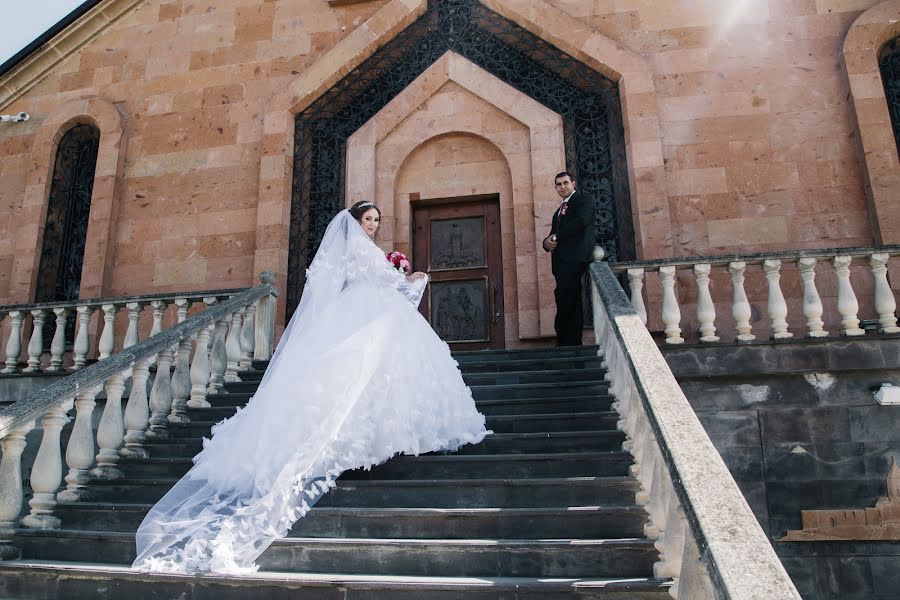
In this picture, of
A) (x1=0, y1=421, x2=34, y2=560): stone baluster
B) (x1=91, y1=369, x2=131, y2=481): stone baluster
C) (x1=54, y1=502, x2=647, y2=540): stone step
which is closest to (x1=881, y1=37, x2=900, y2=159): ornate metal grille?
(x1=54, y1=502, x2=647, y2=540): stone step

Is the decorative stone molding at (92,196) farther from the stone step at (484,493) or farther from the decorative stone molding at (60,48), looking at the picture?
the stone step at (484,493)

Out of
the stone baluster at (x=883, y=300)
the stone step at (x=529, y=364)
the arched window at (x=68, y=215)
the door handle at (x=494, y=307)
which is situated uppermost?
the arched window at (x=68, y=215)

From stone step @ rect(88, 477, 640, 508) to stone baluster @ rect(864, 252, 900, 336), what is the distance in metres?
3.95

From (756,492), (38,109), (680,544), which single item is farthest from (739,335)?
(38,109)

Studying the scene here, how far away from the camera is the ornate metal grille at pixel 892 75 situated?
944 centimetres

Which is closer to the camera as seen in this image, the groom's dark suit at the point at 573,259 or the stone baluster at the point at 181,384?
the stone baluster at the point at 181,384

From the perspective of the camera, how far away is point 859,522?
627 cm

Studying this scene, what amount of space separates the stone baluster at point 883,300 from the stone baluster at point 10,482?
7.23m

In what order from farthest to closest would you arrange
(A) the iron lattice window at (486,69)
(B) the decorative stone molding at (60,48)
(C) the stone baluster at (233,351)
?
1. (B) the decorative stone molding at (60,48)
2. (A) the iron lattice window at (486,69)
3. (C) the stone baluster at (233,351)

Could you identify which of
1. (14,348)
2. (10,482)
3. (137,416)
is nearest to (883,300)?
(137,416)

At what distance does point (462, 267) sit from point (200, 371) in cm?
424

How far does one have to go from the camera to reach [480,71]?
34.3 ft

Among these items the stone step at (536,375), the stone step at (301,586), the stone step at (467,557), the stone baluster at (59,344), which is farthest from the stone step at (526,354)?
the stone baluster at (59,344)

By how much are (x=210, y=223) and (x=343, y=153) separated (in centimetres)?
220
